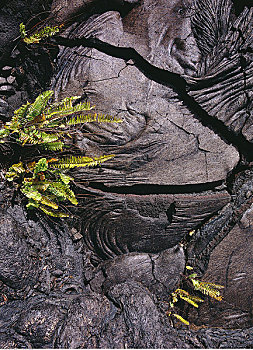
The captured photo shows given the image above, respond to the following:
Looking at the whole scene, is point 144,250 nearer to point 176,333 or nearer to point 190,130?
point 176,333

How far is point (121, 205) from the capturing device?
140 inches

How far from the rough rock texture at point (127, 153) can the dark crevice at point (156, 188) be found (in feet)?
0.04

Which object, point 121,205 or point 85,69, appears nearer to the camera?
point 85,69

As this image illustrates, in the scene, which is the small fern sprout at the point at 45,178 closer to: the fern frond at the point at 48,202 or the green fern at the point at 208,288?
the fern frond at the point at 48,202

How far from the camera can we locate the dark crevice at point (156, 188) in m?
3.52

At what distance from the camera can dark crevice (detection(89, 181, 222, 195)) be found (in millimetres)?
3516

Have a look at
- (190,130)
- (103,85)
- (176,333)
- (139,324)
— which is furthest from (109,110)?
(176,333)

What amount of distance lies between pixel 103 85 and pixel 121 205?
139 centimetres

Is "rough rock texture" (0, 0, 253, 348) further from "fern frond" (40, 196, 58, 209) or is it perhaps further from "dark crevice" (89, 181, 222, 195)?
"fern frond" (40, 196, 58, 209)

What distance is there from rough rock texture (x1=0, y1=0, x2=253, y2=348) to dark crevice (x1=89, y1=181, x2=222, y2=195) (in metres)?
0.01

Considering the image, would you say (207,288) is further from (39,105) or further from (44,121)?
(39,105)

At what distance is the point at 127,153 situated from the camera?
342 centimetres

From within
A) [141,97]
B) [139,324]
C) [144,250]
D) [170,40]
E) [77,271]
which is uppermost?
[170,40]

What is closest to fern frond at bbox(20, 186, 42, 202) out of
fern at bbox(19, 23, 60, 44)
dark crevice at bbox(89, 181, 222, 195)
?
dark crevice at bbox(89, 181, 222, 195)
